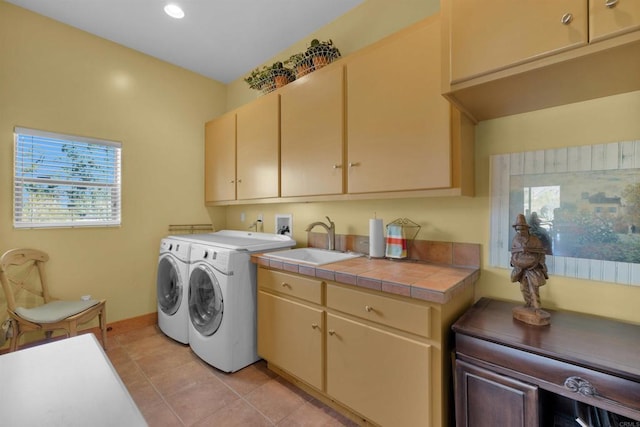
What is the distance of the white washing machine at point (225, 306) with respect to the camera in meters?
2.03

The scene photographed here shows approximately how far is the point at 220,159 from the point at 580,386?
3.08 meters

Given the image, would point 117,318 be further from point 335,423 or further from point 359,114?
point 359,114

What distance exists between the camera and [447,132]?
4.79 ft

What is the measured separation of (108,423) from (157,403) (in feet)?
5.43

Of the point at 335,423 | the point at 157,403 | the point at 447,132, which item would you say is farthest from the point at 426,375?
the point at 157,403

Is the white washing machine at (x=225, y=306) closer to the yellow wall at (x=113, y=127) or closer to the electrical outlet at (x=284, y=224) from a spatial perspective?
the electrical outlet at (x=284, y=224)

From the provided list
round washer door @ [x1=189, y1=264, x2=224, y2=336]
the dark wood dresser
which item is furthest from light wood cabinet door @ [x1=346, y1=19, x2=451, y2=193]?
round washer door @ [x1=189, y1=264, x2=224, y2=336]

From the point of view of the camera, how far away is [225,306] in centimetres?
203

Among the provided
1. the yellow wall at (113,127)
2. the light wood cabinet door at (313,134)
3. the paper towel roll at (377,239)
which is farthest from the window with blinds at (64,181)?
the paper towel roll at (377,239)

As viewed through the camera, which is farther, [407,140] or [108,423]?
[407,140]

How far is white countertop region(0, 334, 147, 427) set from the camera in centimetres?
53

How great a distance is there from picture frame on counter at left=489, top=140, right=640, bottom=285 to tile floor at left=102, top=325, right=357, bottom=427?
1433 mm

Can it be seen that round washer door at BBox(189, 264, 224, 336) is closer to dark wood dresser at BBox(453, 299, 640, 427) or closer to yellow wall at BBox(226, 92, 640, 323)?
yellow wall at BBox(226, 92, 640, 323)

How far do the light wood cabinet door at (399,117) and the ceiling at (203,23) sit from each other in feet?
2.83
